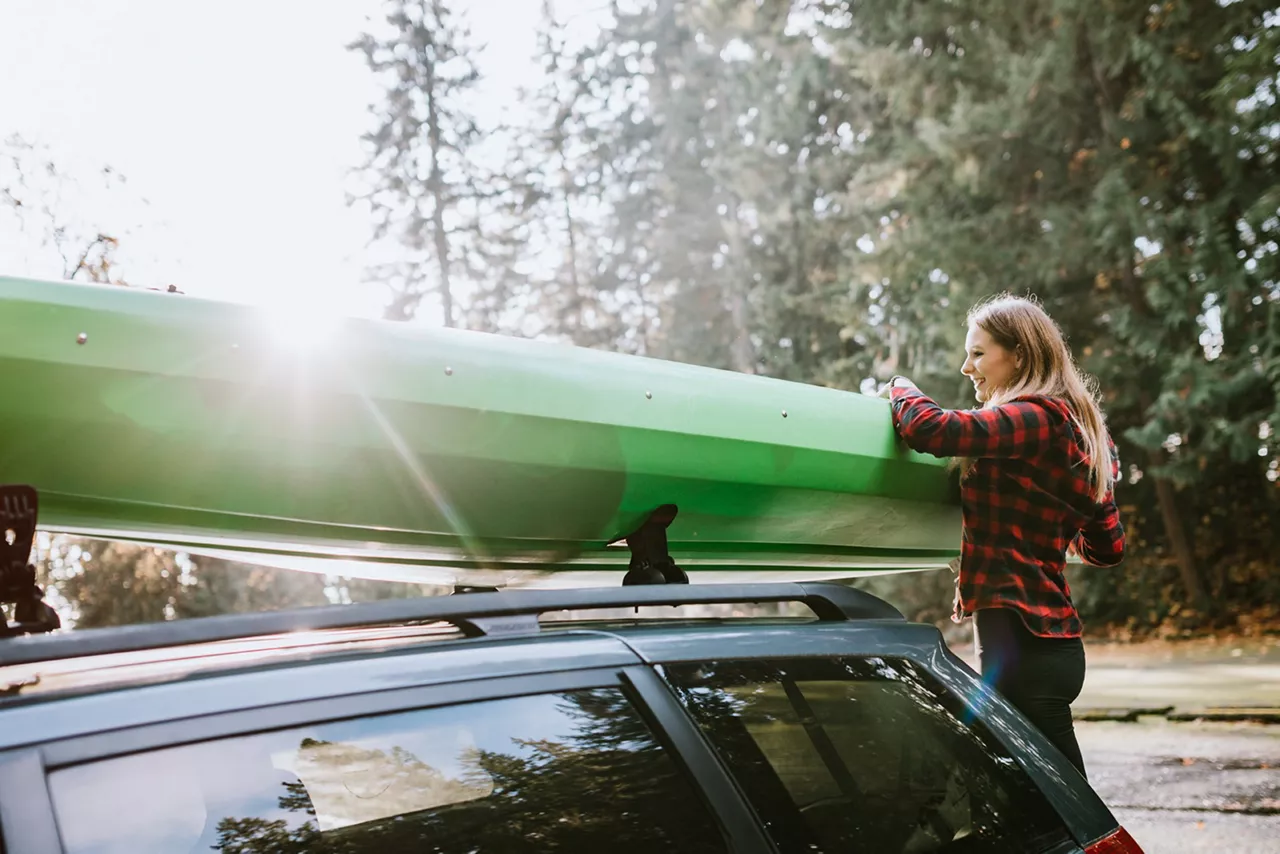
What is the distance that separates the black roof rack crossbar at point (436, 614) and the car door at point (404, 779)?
0.47 ft

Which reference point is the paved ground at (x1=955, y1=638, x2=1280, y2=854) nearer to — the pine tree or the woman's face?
the woman's face

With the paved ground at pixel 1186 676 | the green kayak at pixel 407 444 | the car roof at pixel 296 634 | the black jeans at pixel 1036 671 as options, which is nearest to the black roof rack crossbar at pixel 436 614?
the car roof at pixel 296 634

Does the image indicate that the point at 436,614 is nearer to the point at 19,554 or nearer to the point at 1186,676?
the point at 19,554

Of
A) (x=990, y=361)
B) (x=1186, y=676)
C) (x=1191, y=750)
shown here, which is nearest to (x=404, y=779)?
(x=990, y=361)

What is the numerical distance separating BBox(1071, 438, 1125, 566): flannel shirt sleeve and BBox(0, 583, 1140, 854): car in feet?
4.03

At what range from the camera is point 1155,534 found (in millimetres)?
15844

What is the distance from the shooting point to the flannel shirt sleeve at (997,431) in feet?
9.45

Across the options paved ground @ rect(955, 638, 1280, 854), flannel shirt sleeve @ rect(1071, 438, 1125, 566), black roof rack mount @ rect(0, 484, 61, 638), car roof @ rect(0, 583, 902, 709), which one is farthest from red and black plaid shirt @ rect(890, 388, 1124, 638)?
paved ground @ rect(955, 638, 1280, 854)

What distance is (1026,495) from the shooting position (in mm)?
2977

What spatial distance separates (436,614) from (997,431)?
170cm

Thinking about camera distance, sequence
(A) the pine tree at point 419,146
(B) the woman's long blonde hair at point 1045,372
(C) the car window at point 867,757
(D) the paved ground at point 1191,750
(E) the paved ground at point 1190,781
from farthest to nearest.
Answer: (A) the pine tree at point 419,146 → (D) the paved ground at point 1191,750 → (E) the paved ground at point 1190,781 → (B) the woman's long blonde hair at point 1045,372 → (C) the car window at point 867,757

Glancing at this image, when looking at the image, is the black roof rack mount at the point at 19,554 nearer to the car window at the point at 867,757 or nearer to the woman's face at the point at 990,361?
the car window at the point at 867,757

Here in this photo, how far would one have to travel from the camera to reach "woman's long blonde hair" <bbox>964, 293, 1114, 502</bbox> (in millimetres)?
3037

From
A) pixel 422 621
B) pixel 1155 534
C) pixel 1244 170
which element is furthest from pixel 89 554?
pixel 422 621
